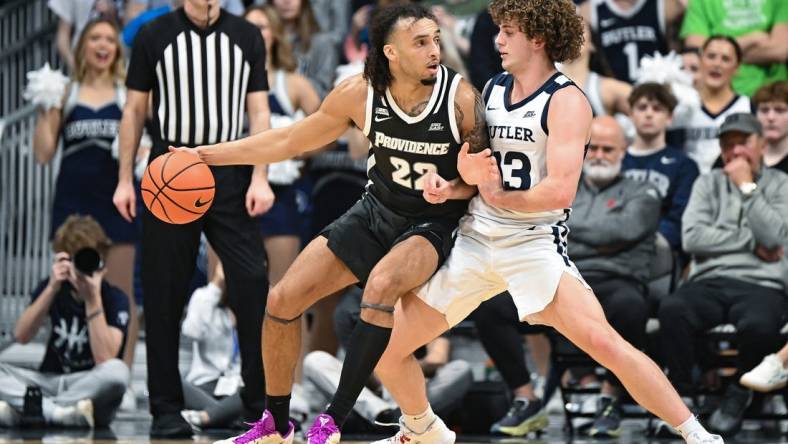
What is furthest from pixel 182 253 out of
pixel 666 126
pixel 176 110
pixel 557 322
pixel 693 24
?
pixel 693 24

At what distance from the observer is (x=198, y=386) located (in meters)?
7.94

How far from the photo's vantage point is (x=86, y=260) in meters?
8.07

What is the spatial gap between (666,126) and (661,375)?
11.5 ft

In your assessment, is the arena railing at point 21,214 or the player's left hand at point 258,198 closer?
the player's left hand at point 258,198

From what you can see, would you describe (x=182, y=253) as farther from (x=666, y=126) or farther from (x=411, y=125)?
(x=666, y=126)

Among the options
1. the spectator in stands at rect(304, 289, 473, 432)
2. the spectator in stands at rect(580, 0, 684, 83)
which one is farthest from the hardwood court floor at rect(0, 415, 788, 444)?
the spectator in stands at rect(580, 0, 684, 83)

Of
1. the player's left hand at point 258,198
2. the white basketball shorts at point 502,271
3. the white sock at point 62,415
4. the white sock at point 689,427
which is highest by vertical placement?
the player's left hand at point 258,198

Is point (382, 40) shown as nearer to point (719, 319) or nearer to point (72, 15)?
point (719, 319)

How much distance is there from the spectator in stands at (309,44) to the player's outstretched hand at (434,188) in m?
4.05

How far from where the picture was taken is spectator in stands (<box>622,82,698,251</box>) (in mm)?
8422

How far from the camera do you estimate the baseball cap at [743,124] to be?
7781 mm

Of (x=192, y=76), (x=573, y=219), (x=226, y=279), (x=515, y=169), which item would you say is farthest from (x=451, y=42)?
(x=515, y=169)

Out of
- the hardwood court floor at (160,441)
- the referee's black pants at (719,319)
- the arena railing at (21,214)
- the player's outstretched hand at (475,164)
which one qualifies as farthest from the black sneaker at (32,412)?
the referee's black pants at (719,319)

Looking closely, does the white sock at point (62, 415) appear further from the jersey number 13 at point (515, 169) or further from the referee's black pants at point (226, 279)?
the jersey number 13 at point (515, 169)
